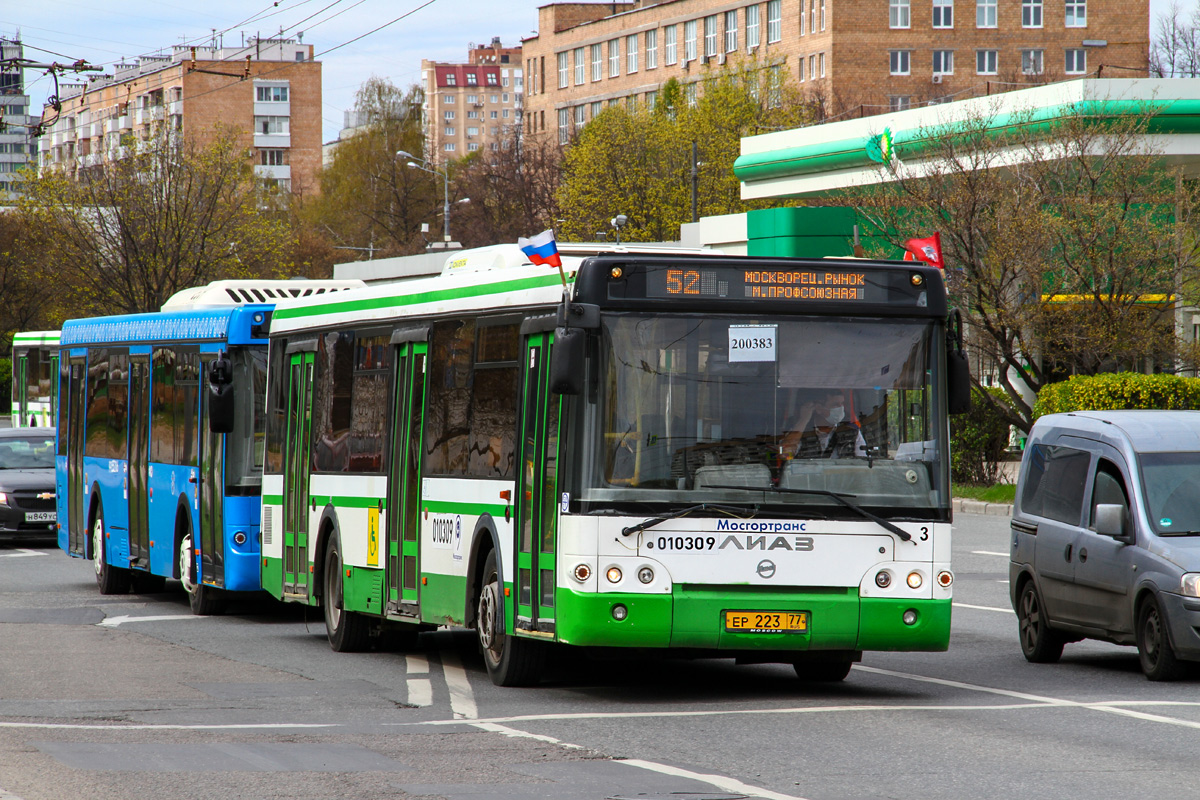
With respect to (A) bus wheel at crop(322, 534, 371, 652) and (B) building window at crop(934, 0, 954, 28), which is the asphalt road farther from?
(B) building window at crop(934, 0, 954, 28)

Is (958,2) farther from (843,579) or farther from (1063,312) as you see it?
(843,579)

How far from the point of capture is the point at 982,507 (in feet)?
107

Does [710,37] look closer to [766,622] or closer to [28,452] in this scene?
[28,452]

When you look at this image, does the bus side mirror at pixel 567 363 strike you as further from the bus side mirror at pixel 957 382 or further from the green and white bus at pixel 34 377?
the green and white bus at pixel 34 377

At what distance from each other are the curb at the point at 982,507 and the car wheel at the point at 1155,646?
19380 mm

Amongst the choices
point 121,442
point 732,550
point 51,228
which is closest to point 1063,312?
point 121,442

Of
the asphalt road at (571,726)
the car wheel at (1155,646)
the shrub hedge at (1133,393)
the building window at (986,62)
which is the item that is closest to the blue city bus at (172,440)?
the asphalt road at (571,726)

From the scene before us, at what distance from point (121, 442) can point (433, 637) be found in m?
6.04

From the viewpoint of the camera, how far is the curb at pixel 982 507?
3200 cm

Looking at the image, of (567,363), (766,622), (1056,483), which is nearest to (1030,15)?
(1056,483)

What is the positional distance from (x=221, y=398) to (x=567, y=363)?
7.65 metres

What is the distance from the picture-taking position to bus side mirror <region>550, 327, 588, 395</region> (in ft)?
34.0

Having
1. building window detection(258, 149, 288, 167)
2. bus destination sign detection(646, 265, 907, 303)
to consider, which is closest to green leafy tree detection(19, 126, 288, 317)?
bus destination sign detection(646, 265, 907, 303)

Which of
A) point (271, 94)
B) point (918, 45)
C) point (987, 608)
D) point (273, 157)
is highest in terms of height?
point (271, 94)
